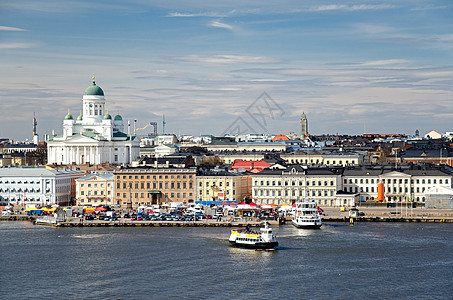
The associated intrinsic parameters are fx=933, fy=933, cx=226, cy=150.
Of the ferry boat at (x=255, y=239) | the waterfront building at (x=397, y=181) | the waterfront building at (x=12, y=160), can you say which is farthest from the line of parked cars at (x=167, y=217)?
the waterfront building at (x=12, y=160)

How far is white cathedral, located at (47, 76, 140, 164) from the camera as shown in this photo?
108750 millimetres

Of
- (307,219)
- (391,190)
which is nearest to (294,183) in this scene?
(391,190)

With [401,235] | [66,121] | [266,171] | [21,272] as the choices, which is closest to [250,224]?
[401,235]

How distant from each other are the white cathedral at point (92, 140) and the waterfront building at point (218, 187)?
3487 centimetres

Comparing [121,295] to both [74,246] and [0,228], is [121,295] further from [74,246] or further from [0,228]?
[0,228]

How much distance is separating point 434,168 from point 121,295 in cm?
4733

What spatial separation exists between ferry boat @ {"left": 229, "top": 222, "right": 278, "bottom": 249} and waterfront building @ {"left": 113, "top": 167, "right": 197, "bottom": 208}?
84.0 feet

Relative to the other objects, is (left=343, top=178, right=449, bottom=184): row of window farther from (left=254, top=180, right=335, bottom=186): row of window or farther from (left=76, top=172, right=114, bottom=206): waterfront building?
(left=76, top=172, right=114, bottom=206): waterfront building

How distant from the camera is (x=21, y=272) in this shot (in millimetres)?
41781

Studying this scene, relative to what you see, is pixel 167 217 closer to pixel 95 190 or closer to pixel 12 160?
pixel 95 190

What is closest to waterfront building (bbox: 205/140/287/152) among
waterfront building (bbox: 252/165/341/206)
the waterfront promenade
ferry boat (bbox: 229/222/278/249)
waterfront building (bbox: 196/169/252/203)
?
waterfront building (bbox: 196/169/252/203)

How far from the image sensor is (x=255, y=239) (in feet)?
160

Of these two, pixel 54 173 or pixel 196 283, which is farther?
pixel 54 173

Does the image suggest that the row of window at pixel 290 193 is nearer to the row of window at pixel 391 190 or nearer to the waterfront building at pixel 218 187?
the waterfront building at pixel 218 187
